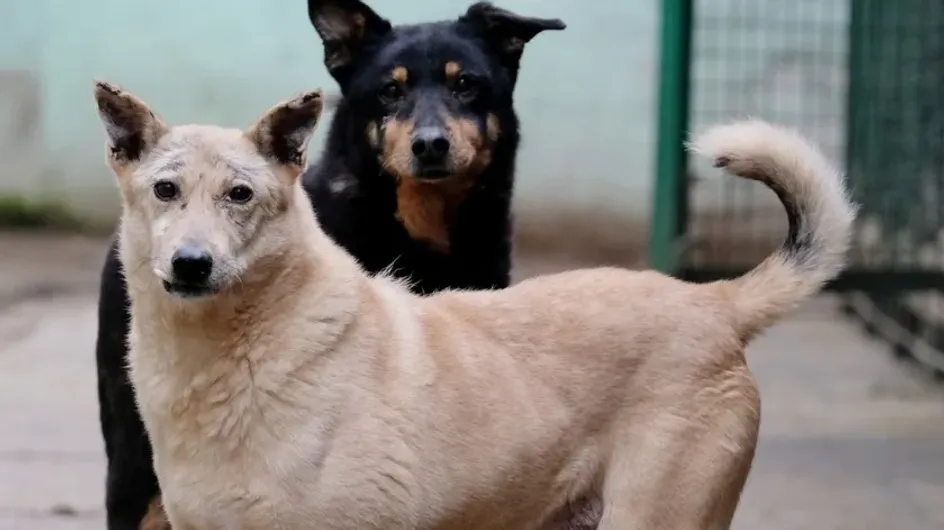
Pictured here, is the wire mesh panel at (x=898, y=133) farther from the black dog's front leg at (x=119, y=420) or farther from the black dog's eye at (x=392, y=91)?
the black dog's front leg at (x=119, y=420)

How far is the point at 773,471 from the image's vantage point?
4.12 meters

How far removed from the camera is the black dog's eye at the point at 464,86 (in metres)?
3.23

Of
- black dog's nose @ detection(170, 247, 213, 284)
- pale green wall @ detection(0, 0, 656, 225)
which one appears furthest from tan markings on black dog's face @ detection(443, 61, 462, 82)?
pale green wall @ detection(0, 0, 656, 225)

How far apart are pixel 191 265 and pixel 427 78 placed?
142 cm

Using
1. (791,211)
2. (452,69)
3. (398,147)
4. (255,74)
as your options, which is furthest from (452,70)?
(255,74)

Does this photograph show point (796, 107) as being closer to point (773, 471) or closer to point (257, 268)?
point (773, 471)

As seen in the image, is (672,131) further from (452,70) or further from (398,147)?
(398,147)

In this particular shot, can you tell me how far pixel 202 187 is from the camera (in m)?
2.04

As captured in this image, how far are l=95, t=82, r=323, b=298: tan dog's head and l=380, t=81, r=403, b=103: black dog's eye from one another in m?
1.05

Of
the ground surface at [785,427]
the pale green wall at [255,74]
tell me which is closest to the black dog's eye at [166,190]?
the ground surface at [785,427]

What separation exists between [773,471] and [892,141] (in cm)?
220

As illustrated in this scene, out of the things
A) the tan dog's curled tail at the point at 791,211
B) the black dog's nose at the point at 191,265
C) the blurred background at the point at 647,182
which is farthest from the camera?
the blurred background at the point at 647,182

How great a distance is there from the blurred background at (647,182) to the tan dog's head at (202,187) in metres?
1.85

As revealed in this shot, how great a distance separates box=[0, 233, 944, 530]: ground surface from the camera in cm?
374
